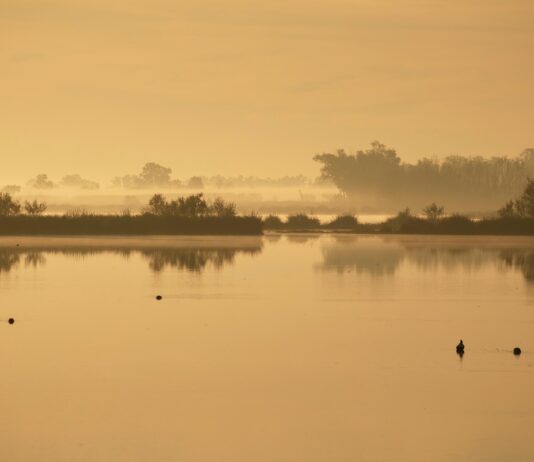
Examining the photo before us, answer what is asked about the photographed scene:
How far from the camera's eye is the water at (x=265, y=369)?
11.7 m

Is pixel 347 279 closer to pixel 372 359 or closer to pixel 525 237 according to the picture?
pixel 372 359

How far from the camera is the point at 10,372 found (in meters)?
15.6

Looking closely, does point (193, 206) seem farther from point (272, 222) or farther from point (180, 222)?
point (272, 222)

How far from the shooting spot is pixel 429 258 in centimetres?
4322

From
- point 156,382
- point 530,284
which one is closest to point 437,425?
point 156,382

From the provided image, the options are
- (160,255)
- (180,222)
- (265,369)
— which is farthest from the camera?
(180,222)

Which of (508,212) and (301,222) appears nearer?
(508,212)

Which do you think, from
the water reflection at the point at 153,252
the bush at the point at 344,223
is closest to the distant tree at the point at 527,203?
the bush at the point at 344,223

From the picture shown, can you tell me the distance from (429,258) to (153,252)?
11.8 m

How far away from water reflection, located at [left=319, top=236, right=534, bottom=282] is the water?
493 cm

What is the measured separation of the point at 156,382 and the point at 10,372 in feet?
7.35

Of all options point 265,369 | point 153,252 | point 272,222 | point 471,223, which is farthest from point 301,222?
point 265,369

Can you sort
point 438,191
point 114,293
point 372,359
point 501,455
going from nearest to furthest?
point 501,455 < point 372,359 < point 114,293 < point 438,191

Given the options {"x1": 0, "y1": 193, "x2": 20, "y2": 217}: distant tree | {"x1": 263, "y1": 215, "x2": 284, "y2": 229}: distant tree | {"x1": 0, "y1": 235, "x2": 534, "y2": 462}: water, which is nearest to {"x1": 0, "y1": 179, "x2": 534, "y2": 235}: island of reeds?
{"x1": 0, "y1": 193, "x2": 20, "y2": 217}: distant tree
